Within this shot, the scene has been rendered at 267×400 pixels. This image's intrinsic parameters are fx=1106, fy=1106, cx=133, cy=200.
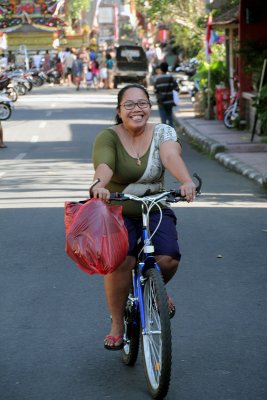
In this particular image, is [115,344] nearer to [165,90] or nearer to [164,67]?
[165,90]

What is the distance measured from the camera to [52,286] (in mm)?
8789

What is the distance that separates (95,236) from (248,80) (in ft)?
71.4

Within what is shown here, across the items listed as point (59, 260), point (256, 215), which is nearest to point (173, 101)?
point (256, 215)

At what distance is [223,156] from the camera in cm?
2059

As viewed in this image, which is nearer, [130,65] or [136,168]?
[136,168]

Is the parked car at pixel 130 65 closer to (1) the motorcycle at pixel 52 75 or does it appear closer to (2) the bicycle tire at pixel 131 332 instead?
(1) the motorcycle at pixel 52 75

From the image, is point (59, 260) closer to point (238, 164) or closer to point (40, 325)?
point (40, 325)

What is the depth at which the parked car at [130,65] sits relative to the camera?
181 feet

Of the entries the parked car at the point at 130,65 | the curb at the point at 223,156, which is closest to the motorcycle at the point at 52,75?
the parked car at the point at 130,65

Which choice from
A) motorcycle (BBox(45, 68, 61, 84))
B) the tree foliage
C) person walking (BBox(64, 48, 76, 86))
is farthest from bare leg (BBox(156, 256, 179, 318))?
motorcycle (BBox(45, 68, 61, 84))

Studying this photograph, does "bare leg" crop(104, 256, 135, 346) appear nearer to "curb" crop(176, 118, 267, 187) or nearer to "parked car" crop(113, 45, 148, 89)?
"curb" crop(176, 118, 267, 187)

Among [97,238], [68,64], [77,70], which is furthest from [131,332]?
[68,64]

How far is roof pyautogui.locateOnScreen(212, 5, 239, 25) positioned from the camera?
1133 inches

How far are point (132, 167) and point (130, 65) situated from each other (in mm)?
50030
